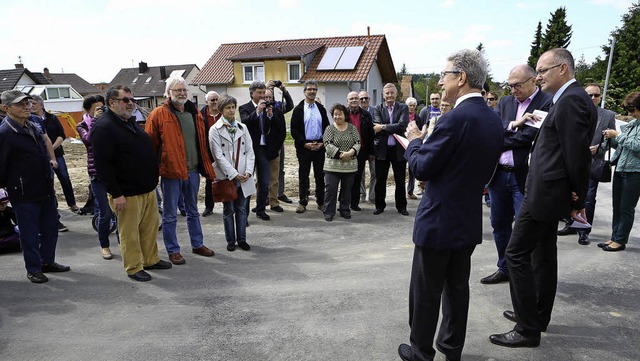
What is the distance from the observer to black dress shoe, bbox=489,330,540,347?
10.7ft

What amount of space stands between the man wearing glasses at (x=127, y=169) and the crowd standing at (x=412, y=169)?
14 mm

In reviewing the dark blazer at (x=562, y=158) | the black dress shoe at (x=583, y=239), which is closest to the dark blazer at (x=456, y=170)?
the dark blazer at (x=562, y=158)

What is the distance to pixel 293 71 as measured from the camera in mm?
28656

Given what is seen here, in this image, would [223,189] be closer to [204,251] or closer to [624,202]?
[204,251]

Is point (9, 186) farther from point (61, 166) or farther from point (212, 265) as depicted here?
point (61, 166)

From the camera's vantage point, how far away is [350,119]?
7.47 m

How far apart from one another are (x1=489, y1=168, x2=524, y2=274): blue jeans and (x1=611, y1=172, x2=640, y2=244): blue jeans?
6.58 feet

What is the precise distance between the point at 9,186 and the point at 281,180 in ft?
15.2

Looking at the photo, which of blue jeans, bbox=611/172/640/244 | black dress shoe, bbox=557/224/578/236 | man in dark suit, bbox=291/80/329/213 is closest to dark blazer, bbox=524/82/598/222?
blue jeans, bbox=611/172/640/244

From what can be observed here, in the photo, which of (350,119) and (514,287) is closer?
(514,287)

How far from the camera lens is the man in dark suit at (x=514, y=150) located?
4.07 m

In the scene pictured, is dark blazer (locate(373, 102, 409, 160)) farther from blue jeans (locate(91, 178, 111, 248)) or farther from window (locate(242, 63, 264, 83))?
window (locate(242, 63, 264, 83))

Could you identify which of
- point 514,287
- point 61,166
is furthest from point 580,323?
point 61,166

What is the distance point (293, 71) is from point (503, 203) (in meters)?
25.7
